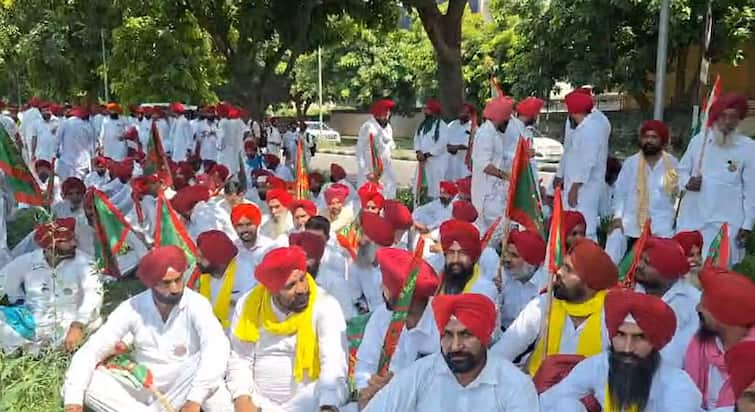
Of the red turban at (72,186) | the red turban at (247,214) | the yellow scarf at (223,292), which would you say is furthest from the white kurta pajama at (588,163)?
the red turban at (72,186)

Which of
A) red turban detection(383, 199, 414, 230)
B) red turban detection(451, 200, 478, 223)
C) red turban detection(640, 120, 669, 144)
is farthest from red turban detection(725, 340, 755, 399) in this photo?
red turban detection(640, 120, 669, 144)

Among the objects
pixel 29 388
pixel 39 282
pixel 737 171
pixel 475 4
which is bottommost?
pixel 29 388

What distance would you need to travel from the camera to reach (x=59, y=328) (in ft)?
17.5

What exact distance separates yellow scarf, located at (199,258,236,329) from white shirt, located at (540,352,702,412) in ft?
7.34

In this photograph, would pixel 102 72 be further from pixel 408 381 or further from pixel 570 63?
pixel 408 381

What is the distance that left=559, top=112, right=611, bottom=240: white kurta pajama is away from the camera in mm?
7406

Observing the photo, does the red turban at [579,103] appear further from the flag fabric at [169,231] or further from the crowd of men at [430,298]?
the flag fabric at [169,231]

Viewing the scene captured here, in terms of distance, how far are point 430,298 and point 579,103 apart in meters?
4.14

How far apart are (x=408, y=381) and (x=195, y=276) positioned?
2.45m

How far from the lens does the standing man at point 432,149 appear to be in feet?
36.3

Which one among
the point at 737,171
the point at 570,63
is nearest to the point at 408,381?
the point at 737,171

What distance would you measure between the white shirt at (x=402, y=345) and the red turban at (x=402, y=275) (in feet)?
0.33

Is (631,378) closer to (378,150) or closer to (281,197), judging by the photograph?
(281,197)

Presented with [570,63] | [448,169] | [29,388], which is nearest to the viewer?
[29,388]
